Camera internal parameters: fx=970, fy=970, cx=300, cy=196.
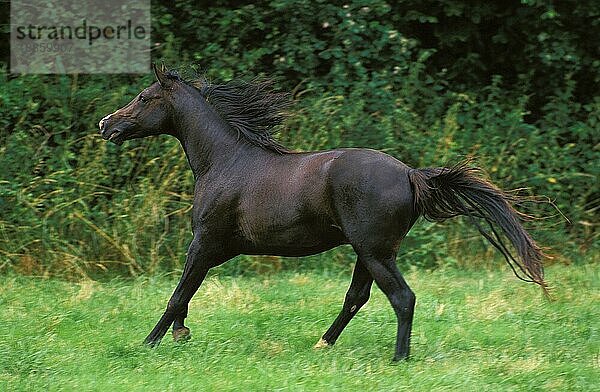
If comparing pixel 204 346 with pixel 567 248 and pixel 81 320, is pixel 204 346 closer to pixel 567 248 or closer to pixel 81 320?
pixel 81 320

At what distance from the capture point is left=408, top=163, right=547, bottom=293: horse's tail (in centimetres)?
595

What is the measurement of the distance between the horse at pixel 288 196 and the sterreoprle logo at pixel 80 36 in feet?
16.6

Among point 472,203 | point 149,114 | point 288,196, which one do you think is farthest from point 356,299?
point 149,114

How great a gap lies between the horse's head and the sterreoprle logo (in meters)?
4.95

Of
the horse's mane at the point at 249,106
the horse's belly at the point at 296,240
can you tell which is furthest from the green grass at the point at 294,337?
the horse's mane at the point at 249,106

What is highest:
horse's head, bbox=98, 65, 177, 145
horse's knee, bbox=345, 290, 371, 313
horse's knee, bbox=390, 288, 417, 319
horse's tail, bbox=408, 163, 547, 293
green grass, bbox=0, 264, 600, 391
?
horse's head, bbox=98, 65, 177, 145

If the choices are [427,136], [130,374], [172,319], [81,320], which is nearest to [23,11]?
[427,136]

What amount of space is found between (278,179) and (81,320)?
78.6 inches

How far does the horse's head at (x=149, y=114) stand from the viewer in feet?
22.6

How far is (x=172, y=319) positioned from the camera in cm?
644

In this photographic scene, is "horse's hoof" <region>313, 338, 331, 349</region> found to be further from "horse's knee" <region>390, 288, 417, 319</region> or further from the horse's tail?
the horse's tail

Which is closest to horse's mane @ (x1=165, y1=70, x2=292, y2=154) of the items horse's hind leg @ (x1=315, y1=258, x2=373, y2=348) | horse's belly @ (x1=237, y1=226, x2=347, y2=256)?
horse's belly @ (x1=237, y1=226, x2=347, y2=256)

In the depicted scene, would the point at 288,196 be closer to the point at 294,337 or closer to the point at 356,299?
the point at 356,299

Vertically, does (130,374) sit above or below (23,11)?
below
